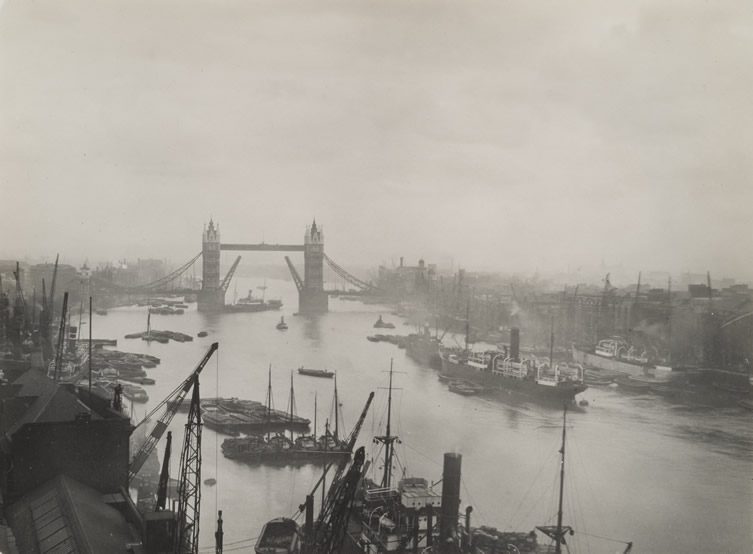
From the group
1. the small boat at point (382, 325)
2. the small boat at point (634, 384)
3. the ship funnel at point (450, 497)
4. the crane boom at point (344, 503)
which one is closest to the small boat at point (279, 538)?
the crane boom at point (344, 503)

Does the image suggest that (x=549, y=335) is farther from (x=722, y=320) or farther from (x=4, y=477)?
(x=4, y=477)

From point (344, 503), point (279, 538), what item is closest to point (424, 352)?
point (279, 538)

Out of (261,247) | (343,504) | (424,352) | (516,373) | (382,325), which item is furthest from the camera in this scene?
(382,325)

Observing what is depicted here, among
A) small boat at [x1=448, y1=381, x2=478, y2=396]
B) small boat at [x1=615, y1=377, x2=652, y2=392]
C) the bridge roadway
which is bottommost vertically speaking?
small boat at [x1=448, y1=381, x2=478, y2=396]

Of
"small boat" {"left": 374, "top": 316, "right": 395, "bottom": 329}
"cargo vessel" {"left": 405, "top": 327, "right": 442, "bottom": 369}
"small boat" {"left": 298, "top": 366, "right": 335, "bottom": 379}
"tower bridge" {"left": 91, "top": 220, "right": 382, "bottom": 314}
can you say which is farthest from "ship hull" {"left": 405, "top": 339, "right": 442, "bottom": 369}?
"small boat" {"left": 298, "top": 366, "right": 335, "bottom": 379}

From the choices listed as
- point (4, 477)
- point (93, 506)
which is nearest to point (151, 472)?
point (4, 477)

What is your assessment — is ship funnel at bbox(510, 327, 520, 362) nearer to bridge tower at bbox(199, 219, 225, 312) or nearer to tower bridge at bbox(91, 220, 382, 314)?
tower bridge at bbox(91, 220, 382, 314)

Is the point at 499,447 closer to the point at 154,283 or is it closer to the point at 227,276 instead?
the point at 227,276
